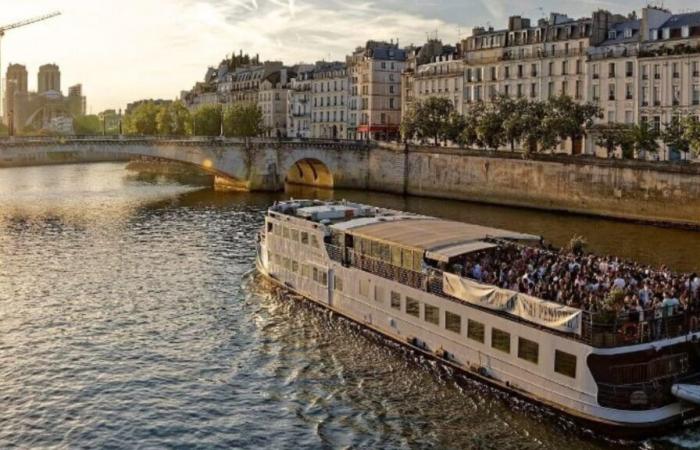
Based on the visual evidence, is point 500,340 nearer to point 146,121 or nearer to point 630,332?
point 630,332

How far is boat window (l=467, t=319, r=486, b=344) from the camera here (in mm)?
29328

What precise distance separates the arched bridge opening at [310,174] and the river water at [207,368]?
4792 cm

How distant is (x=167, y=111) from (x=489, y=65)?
7534 centimetres

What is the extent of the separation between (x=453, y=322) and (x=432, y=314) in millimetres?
1279

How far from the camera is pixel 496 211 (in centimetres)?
7675

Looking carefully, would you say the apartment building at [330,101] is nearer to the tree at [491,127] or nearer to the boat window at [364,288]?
the tree at [491,127]

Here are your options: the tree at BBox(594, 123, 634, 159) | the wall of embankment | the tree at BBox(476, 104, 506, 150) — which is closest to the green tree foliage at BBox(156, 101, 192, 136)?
the wall of embankment

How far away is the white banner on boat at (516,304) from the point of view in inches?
1028

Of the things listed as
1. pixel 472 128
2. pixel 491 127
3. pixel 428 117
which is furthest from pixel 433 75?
pixel 491 127

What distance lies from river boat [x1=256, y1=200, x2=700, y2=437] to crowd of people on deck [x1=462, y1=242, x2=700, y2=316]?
61 centimetres

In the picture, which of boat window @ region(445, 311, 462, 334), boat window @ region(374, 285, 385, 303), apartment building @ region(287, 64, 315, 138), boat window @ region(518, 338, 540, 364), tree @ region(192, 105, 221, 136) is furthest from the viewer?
tree @ region(192, 105, 221, 136)

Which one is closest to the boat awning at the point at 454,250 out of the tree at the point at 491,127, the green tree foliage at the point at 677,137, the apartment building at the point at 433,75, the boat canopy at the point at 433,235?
the boat canopy at the point at 433,235

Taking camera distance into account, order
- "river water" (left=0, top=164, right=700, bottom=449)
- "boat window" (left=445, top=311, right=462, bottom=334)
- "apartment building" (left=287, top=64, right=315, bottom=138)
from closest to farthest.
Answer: "river water" (left=0, top=164, right=700, bottom=449), "boat window" (left=445, top=311, right=462, bottom=334), "apartment building" (left=287, top=64, right=315, bottom=138)

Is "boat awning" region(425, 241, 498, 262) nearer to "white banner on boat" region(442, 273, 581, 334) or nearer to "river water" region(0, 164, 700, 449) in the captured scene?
"white banner on boat" region(442, 273, 581, 334)
